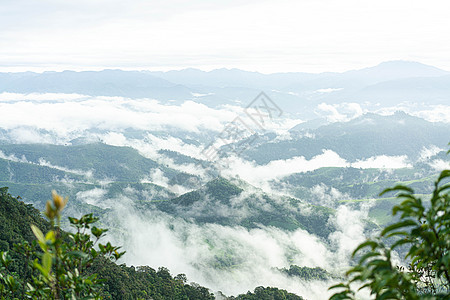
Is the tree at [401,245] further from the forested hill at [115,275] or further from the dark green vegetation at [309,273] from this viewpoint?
the dark green vegetation at [309,273]

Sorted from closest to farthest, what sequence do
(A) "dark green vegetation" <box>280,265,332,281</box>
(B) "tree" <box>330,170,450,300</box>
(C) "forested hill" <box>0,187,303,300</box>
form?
1. (B) "tree" <box>330,170,450,300</box>
2. (C) "forested hill" <box>0,187,303,300</box>
3. (A) "dark green vegetation" <box>280,265,332,281</box>

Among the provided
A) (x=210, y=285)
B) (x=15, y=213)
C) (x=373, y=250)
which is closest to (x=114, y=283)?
(x=15, y=213)

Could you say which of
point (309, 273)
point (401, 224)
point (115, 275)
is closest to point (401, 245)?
point (401, 224)

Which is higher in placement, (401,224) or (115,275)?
(401,224)

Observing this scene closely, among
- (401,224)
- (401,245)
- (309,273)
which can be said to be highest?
(401,224)

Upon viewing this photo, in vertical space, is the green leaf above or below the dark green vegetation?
above

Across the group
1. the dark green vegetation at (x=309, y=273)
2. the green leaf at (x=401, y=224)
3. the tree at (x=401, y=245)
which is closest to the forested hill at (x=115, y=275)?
the tree at (x=401, y=245)

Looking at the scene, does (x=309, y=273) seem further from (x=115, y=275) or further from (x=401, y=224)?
(x=401, y=224)

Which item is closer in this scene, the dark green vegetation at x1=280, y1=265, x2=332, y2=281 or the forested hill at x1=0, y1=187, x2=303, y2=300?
the forested hill at x1=0, y1=187, x2=303, y2=300

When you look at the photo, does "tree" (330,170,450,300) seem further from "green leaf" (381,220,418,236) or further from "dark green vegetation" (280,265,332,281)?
"dark green vegetation" (280,265,332,281)

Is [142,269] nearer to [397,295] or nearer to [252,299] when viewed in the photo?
[252,299]

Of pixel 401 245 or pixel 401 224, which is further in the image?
pixel 401 245

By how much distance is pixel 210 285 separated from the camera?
191 metres

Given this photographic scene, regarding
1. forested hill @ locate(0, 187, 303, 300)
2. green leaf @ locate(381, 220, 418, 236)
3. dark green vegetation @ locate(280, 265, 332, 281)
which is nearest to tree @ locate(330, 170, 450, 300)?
green leaf @ locate(381, 220, 418, 236)
